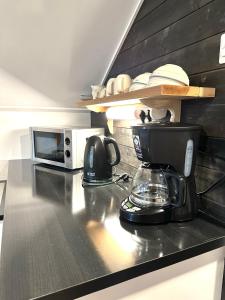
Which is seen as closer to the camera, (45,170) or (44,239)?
(44,239)

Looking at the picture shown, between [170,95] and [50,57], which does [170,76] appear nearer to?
[170,95]

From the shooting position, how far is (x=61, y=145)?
61.7 inches

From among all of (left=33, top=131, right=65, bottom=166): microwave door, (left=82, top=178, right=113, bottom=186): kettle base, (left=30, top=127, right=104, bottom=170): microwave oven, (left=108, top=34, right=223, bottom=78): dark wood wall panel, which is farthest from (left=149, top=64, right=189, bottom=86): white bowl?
(left=33, top=131, right=65, bottom=166): microwave door

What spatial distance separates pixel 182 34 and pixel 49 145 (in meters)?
1.12

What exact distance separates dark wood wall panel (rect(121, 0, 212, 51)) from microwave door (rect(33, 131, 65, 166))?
76 centimetres

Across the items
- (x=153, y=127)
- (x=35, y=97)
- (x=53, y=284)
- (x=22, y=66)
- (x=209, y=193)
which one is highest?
(x=22, y=66)

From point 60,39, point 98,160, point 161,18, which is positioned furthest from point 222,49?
point 60,39

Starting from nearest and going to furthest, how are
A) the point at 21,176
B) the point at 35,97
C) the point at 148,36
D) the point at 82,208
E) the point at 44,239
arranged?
the point at 44,239 → the point at 82,208 → the point at 148,36 → the point at 21,176 → the point at 35,97

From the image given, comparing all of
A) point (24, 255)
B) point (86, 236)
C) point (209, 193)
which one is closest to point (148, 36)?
point (209, 193)

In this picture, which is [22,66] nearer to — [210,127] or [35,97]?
[35,97]

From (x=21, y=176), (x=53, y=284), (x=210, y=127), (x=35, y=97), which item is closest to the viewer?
(x=53, y=284)

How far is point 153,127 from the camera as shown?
743 millimetres

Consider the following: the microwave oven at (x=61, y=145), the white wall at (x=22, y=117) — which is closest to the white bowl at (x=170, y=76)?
the microwave oven at (x=61, y=145)

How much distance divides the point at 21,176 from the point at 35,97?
66 cm
